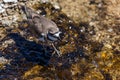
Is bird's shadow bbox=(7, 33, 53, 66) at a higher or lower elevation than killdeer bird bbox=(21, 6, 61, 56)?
lower

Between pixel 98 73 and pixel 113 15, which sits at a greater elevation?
pixel 113 15

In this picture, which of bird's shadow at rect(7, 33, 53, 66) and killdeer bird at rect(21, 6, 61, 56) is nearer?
killdeer bird at rect(21, 6, 61, 56)

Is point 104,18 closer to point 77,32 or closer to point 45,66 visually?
point 77,32

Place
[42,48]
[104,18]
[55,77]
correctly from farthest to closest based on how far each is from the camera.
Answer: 1. [104,18]
2. [42,48]
3. [55,77]

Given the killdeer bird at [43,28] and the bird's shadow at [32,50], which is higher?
the killdeer bird at [43,28]

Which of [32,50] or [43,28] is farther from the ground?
[43,28]

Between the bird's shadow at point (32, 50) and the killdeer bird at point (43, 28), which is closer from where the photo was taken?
the killdeer bird at point (43, 28)

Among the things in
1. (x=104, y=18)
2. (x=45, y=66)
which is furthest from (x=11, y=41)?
(x=104, y=18)

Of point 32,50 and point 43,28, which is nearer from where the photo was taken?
point 43,28
